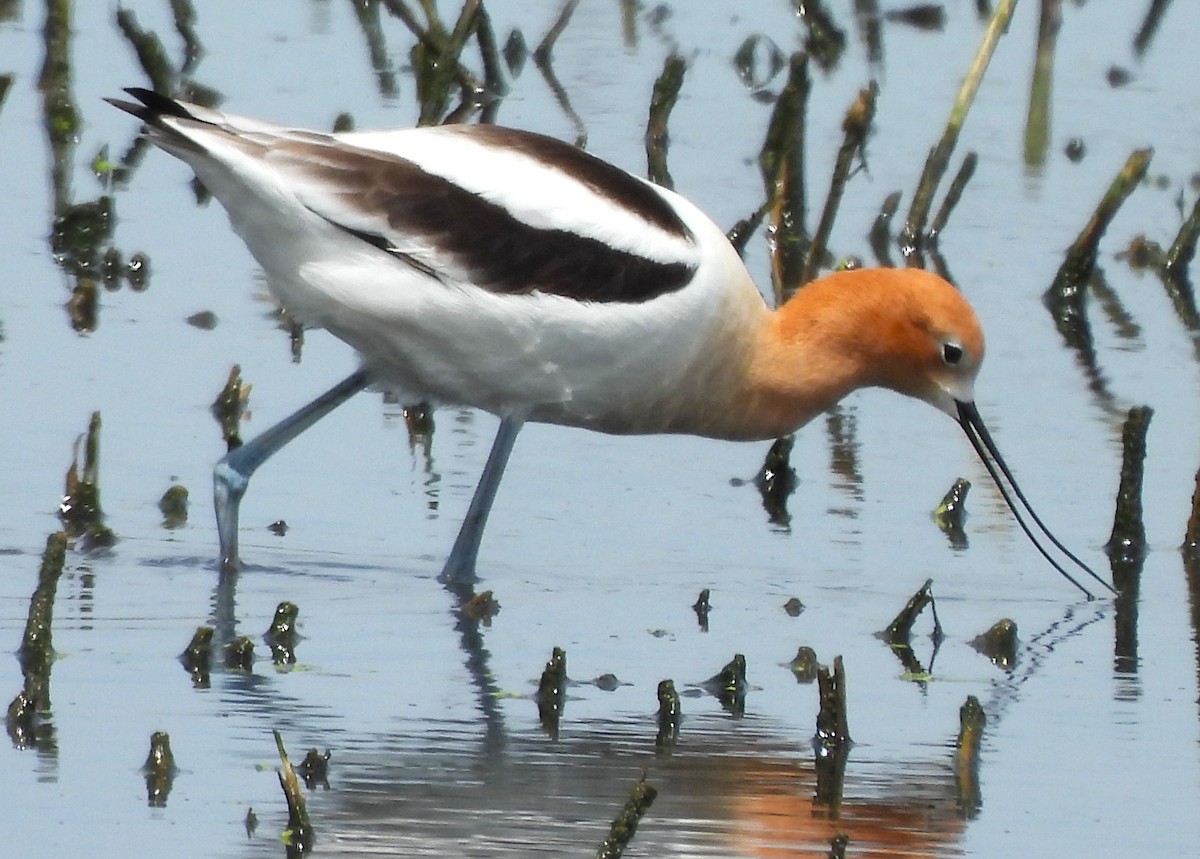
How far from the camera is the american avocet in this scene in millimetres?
6984

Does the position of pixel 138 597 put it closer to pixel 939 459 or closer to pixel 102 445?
pixel 102 445

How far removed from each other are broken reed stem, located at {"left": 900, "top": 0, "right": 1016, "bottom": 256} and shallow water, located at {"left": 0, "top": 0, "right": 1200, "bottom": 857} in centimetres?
17

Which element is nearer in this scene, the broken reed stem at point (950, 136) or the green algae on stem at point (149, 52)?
the broken reed stem at point (950, 136)

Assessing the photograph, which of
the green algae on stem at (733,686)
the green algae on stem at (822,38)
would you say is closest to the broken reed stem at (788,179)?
the green algae on stem at (822,38)

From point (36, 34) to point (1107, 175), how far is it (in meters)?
4.94

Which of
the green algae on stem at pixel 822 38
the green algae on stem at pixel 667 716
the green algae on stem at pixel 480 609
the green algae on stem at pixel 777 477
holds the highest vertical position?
the green algae on stem at pixel 822 38

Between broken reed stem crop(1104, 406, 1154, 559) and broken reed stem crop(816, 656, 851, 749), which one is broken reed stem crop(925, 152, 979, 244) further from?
broken reed stem crop(816, 656, 851, 749)

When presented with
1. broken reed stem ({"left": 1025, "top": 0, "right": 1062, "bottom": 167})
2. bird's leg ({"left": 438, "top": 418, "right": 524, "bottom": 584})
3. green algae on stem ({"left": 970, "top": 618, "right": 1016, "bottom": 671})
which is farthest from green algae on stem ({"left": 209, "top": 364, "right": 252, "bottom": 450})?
broken reed stem ({"left": 1025, "top": 0, "right": 1062, "bottom": 167})

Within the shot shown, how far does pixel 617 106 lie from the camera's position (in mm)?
12773

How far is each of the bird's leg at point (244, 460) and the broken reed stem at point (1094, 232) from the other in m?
4.01

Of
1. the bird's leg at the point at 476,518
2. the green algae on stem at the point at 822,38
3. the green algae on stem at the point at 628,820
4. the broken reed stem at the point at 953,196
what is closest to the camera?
the green algae on stem at the point at 628,820

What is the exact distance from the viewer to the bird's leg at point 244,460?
23.8 ft

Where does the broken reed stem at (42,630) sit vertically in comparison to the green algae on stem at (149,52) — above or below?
below

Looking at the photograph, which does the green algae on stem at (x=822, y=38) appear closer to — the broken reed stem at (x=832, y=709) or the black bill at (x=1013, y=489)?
the black bill at (x=1013, y=489)
